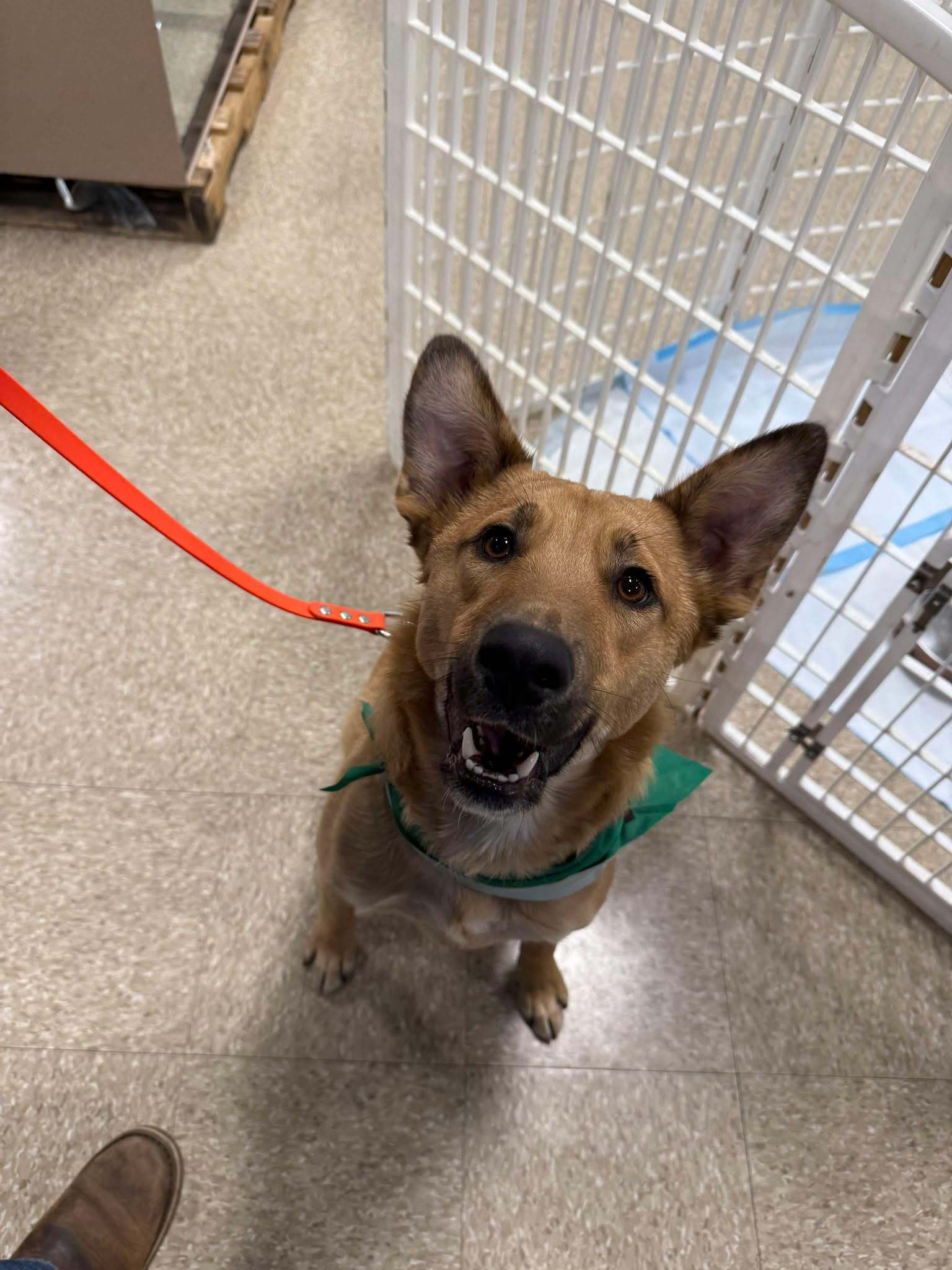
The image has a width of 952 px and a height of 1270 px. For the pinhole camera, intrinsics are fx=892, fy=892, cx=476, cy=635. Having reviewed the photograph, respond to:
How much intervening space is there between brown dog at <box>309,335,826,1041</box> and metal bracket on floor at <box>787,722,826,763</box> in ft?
2.62

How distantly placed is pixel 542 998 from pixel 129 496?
4.32ft

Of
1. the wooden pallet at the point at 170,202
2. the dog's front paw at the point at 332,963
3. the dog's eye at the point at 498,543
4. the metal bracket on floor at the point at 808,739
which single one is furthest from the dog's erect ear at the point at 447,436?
the wooden pallet at the point at 170,202

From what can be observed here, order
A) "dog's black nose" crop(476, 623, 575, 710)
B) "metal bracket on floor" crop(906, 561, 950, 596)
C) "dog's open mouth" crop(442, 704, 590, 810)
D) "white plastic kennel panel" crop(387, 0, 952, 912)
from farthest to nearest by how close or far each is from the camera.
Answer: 1. "metal bracket on floor" crop(906, 561, 950, 596)
2. "white plastic kennel panel" crop(387, 0, 952, 912)
3. "dog's open mouth" crop(442, 704, 590, 810)
4. "dog's black nose" crop(476, 623, 575, 710)

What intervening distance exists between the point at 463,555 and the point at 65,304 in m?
2.37

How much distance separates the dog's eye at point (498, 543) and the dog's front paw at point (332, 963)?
39.9 inches

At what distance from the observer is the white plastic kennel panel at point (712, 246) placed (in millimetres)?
1494

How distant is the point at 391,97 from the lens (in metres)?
2.00

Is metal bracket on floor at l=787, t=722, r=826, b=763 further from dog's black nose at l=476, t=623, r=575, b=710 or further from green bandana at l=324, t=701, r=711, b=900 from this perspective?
dog's black nose at l=476, t=623, r=575, b=710

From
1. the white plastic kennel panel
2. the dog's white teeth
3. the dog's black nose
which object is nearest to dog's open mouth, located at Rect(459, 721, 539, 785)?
the dog's white teeth

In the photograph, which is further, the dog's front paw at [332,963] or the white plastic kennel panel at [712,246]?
the dog's front paw at [332,963]

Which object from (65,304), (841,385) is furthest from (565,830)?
(65,304)

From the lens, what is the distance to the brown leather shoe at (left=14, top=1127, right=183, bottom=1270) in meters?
1.57

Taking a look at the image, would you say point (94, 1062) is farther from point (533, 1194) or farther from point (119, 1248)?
point (533, 1194)

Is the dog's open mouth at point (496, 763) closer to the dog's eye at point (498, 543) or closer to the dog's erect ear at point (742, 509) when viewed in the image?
the dog's eye at point (498, 543)
